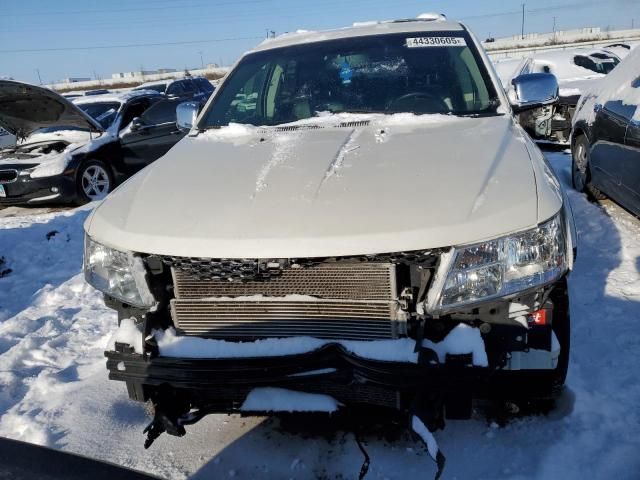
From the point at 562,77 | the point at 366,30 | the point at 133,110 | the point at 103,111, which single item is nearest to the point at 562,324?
the point at 366,30

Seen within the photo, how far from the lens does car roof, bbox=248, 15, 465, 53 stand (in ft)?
11.8

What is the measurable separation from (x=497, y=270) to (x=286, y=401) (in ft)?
3.17

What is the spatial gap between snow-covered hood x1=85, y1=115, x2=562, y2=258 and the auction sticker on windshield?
0.88 meters

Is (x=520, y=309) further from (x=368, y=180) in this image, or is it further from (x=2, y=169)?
(x=2, y=169)

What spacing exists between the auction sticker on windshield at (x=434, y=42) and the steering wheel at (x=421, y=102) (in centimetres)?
43

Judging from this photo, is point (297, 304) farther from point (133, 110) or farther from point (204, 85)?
point (204, 85)

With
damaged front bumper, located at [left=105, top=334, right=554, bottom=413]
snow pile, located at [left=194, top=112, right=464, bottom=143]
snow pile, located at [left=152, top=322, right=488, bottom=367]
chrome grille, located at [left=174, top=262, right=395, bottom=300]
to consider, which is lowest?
damaged front bumper, located at [left=105, top=334, right=554, bottom=413]

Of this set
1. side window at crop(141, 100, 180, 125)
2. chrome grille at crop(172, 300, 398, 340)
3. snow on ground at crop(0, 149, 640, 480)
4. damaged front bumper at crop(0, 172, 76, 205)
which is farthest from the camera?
side window at crop(141, 100, 180, 125)

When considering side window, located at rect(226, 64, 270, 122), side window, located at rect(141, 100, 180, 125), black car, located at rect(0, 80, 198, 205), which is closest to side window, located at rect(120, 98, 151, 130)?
black car, located at rect(0, 80, 198, 205)

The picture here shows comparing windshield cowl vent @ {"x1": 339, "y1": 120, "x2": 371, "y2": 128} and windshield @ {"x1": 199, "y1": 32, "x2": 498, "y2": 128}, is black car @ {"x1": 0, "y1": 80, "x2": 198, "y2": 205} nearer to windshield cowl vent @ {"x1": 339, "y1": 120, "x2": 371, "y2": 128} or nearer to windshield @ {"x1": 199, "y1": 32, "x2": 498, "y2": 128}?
windshield @ {"x1": 199, "y1": 32, "x2": 498, "y2": 128}

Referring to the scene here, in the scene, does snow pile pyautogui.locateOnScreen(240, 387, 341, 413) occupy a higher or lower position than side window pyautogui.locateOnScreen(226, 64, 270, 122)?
lower

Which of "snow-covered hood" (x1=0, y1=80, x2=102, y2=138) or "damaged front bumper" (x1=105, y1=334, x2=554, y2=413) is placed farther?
"snow-covered hood" (x1=0, y1=80, x2=102, y2=138)

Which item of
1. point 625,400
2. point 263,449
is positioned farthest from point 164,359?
point 625,400

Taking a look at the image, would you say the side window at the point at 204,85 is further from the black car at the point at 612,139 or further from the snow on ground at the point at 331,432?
the snow on ground at the point at 331,432
